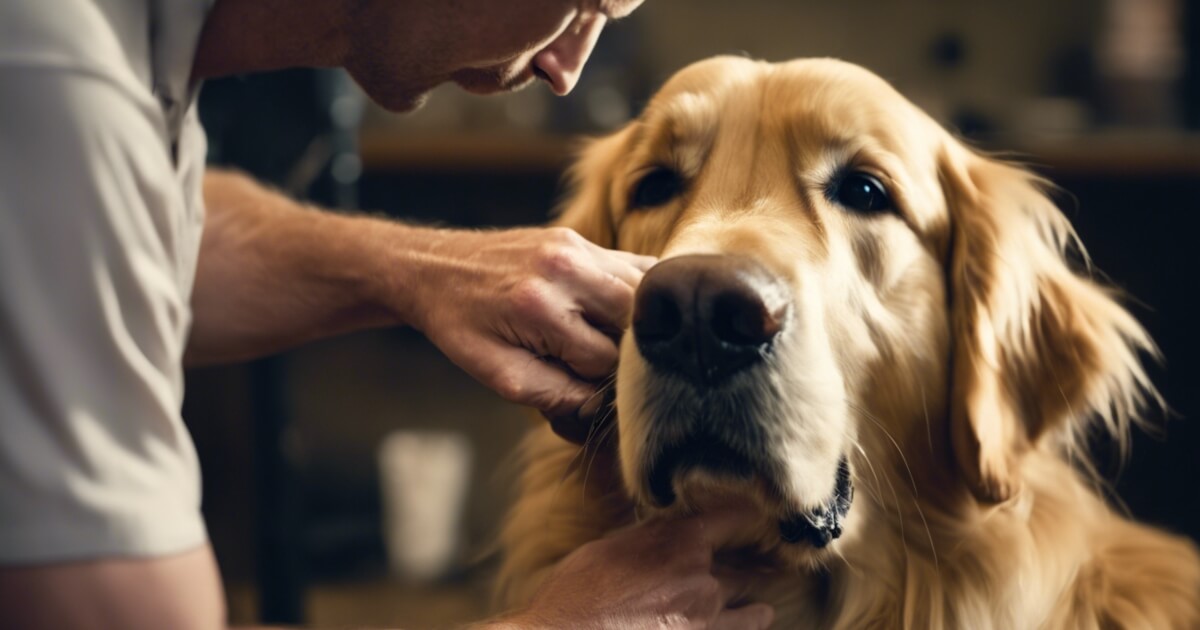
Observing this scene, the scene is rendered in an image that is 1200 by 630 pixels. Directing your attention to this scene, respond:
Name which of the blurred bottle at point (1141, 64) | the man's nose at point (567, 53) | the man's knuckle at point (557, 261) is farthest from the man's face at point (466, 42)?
the blurred bottle at point (1141, 64)

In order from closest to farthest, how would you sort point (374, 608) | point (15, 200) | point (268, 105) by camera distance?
1. point (15, 200)
2. point (268, 105)
3. point (374, 608)

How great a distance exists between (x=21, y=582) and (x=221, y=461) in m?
2.98

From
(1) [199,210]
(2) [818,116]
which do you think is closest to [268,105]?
(1) [199,210]

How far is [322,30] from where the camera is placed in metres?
1.27

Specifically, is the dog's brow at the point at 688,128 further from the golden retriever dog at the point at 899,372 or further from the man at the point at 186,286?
the man at the point at 186,286

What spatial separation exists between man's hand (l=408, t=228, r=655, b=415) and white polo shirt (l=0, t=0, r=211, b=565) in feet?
1.25

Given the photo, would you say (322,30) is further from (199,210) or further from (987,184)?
(987,184)

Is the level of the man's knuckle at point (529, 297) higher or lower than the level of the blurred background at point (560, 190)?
higher

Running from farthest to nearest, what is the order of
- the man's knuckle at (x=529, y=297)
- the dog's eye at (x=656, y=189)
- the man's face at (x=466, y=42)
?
the dog's eye at (x=656, y=189)
the man's face at (x=466, y=42)
the man's knuckle at (x=529, y=297)

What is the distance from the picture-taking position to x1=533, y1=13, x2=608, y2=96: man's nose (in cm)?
135

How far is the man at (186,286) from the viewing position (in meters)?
0.81

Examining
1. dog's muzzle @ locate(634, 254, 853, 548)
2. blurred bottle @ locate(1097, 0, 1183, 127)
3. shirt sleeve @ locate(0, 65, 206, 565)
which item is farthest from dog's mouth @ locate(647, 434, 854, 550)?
blurred bottle @ locate(1097, 0, 1183, 127)

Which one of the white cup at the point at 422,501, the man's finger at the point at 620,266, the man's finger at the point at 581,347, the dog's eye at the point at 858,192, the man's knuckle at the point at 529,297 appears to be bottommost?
the white cup at the point at 422,501

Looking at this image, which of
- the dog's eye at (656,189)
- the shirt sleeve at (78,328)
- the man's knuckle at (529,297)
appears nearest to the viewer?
the shirt sleeve at (78,328)
